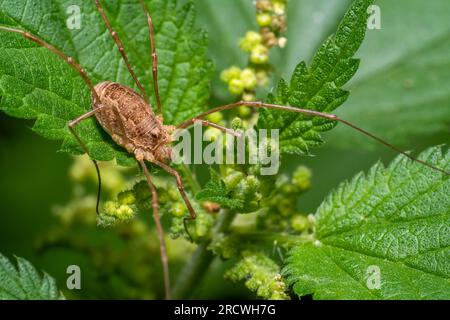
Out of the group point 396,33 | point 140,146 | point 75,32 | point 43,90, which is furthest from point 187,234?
point 396,33

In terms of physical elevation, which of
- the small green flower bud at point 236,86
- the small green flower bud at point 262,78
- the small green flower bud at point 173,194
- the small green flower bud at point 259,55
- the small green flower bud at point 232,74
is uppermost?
the small green flower bud at point 259,55

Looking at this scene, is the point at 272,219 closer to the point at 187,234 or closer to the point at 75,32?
the point at 187,234

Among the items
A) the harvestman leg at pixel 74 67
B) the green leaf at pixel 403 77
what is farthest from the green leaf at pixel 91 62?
the green leaf at pixel 403 77

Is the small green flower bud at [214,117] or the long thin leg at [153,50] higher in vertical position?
the long thin leg at [153,50]

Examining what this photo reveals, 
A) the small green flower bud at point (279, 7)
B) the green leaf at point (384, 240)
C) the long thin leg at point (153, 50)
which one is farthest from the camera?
the small green flower bud at point (279, 7)

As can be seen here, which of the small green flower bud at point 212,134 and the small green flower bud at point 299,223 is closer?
the small green flower bud at point 299,223

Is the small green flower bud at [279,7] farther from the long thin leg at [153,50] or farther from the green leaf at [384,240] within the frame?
the green leaf at [384,240]

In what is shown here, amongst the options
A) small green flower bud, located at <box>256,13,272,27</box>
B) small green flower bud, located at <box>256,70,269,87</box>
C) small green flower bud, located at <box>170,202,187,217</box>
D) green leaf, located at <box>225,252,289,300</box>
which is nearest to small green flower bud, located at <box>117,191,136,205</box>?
small green flower bud, located at <box>170,202,187,217</box>
